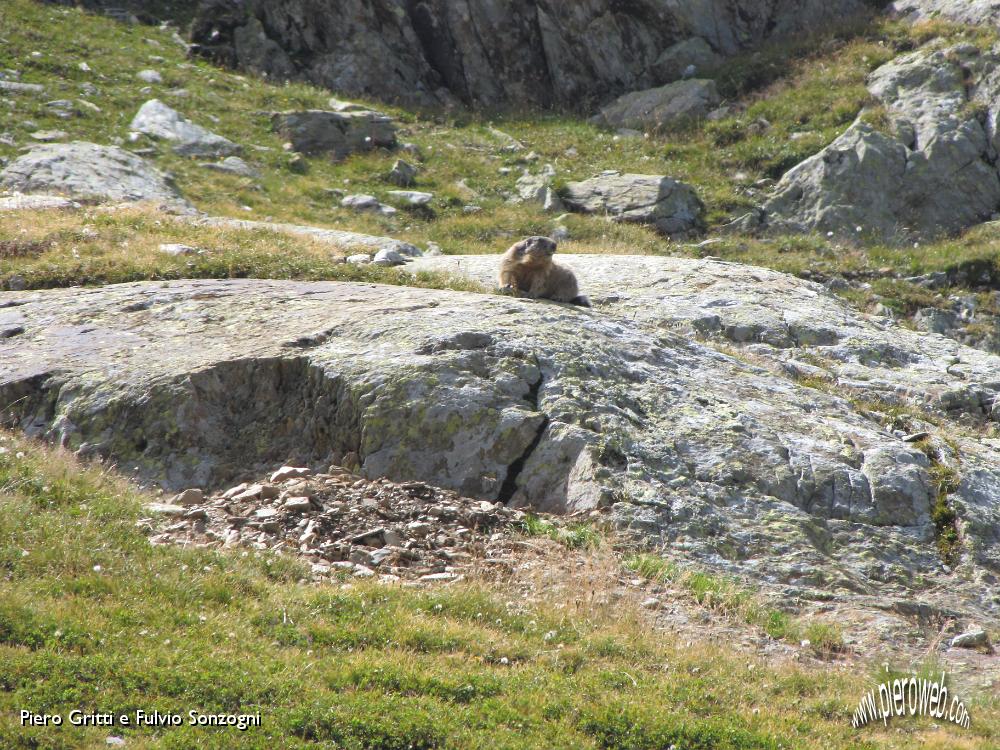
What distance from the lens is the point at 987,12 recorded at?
33.7m

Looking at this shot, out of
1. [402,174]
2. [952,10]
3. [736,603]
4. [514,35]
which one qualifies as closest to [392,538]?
[736,603]

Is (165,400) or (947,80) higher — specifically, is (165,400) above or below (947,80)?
below

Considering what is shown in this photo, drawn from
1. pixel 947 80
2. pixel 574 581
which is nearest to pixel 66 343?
pixel 574 581

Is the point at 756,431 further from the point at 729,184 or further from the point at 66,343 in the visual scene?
the point at 729,184

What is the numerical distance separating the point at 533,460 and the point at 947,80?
26816mm

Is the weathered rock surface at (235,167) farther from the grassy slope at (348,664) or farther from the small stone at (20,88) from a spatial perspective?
the grassy slope at (348,664)

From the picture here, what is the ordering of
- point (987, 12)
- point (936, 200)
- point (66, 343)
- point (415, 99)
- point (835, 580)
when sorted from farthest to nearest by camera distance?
point (415, 99)
point (987, 12)
point (936, 200)
point (66, 343)
point (835, 580)

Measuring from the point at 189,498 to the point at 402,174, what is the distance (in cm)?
2098

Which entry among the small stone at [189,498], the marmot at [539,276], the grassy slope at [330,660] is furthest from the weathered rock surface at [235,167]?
the small stone at [189,498]

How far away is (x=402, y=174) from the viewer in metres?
30.0

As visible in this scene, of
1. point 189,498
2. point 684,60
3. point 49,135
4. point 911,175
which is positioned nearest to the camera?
point 189,498

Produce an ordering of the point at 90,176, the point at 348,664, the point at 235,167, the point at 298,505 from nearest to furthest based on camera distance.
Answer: the point at 348,664, the point at 298,505, the point at 90,176, the point at 235,167

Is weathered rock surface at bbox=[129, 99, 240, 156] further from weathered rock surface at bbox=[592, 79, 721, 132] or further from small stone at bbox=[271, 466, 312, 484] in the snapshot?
small stone at bbox=[271, 466, 312, 484]

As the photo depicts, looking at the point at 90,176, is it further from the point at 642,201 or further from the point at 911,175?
the point at 911,175
